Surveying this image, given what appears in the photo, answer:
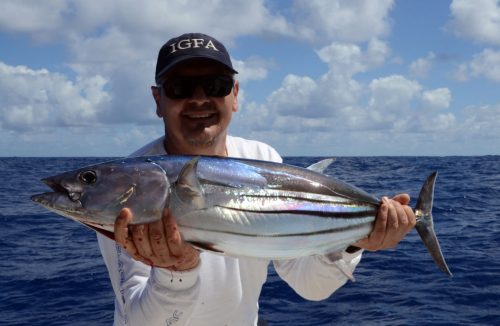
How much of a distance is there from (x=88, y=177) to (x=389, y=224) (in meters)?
1.80

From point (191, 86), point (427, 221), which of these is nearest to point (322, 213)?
point (427, 221)

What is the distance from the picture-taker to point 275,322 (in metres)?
7.26

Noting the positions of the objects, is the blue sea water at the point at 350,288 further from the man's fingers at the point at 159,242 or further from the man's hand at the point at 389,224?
the man's fingers at the point at 159,242

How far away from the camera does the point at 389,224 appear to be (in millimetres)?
3248

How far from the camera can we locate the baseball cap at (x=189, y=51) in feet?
12.0

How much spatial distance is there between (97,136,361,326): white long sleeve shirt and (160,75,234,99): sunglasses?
0.44 meters

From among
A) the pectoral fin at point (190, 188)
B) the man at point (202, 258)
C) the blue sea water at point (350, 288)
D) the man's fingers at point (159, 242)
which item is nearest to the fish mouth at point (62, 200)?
the man's fingers at point (159, 242)

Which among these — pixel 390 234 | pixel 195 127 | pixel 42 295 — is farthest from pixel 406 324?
pixel 42 295

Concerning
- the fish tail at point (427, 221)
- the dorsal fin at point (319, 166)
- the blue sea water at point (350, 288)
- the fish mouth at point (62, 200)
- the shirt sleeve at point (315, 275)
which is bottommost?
the blue sea water at point (350, 288)

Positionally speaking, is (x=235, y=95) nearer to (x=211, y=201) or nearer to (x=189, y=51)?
(x=189, y=51)

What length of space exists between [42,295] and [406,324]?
5.70m

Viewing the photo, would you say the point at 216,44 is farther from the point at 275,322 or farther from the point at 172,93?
the point at 275,322

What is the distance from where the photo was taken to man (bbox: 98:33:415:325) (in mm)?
3238

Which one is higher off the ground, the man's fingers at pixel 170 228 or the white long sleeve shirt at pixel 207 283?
the man's fingers at pixel 170 228
